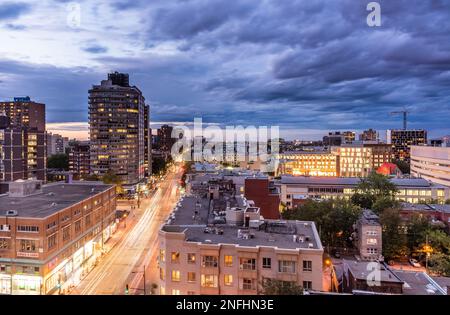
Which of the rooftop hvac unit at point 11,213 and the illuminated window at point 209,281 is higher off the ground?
the rooftop hvac unit at point 11,213

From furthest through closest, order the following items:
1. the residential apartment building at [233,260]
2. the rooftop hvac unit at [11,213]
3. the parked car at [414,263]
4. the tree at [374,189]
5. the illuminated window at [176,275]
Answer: the tree at [374,189], the parked car at [414,263], the rooftop hvac unit at [11,213], the illuminated window at [176,275], the residential apartment building at [233,260]

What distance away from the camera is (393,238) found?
1981cm

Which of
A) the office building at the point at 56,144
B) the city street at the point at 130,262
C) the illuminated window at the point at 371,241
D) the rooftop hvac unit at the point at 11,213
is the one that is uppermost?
the office building at the point at 56,144

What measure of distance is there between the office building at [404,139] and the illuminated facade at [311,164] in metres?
34.6

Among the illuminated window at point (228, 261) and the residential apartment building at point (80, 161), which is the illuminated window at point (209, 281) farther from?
the residential apartment building at point (80, 161)

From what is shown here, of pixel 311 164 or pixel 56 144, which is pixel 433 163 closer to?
pixel 311 164

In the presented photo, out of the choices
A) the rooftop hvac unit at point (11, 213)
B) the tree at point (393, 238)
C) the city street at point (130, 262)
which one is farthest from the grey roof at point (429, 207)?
the rooftop hvac unit at point (11, 213)

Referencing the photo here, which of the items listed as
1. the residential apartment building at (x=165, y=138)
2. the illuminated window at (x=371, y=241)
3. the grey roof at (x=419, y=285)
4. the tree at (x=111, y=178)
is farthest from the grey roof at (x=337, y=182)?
the residential apartment building at (x=165, y=138)

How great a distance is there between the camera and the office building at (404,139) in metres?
91.2

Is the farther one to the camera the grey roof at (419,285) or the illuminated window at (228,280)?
the illuminated window at (228,280)

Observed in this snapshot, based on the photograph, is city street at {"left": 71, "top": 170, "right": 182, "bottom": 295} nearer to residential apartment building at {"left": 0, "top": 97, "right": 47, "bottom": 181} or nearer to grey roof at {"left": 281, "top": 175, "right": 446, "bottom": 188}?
grey roof at {"left": 281, "top": 175, "right": 446, "bottom": 188}

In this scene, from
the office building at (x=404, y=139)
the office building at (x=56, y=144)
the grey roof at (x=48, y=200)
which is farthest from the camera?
the office building at (x=56, y=144)

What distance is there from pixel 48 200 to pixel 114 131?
3006 cm
